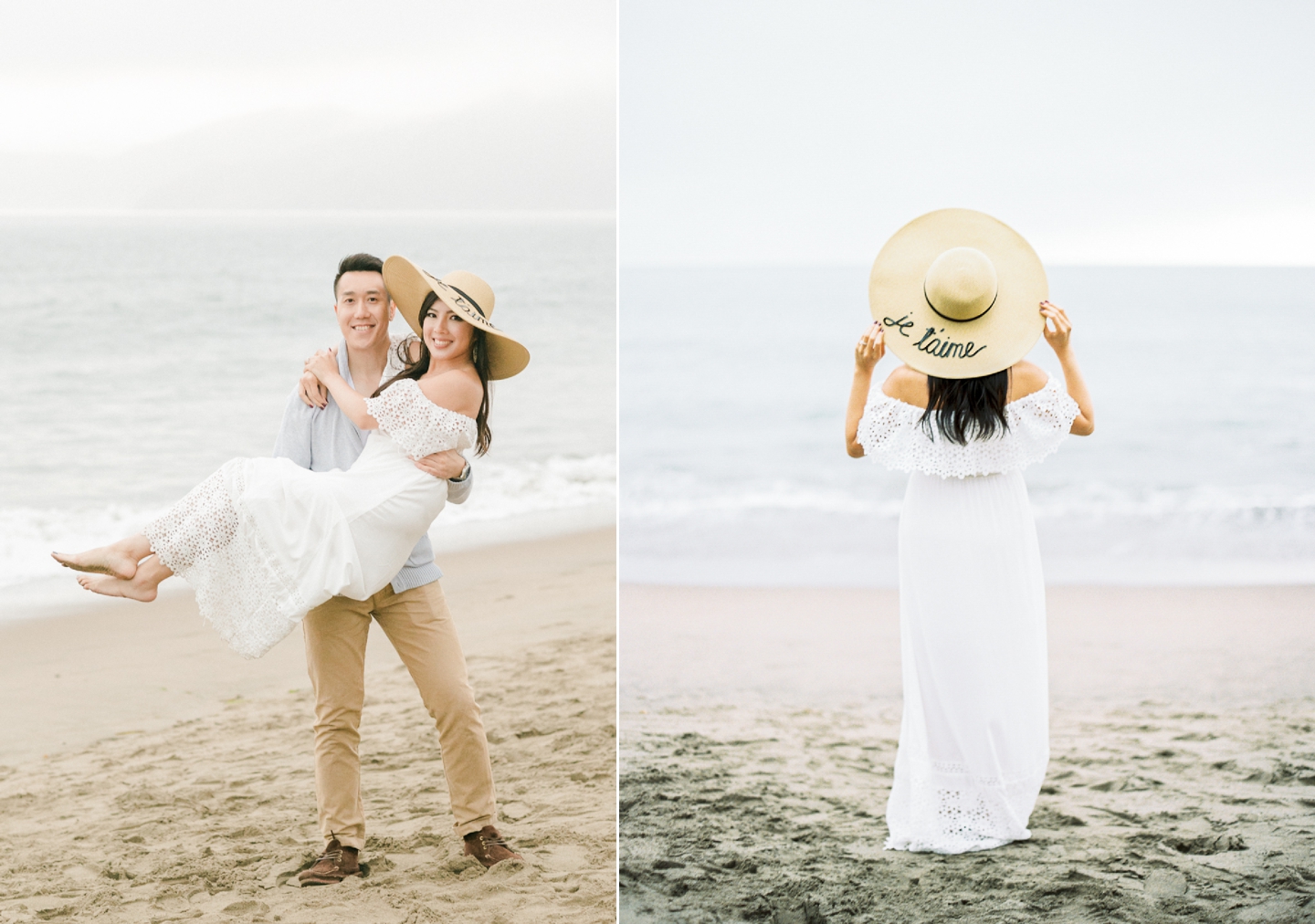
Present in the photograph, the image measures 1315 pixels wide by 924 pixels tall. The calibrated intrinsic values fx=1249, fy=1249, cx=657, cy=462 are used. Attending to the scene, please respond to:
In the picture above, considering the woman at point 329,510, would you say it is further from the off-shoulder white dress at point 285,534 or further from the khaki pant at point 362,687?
the khaki pant at point 362,687

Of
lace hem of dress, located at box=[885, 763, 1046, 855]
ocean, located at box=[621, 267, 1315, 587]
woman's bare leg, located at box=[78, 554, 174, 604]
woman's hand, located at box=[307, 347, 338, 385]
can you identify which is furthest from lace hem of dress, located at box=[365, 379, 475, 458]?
ocean, located at box=[621, 267, 1315, 587]

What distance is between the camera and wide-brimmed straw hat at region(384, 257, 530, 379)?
9.73 ft

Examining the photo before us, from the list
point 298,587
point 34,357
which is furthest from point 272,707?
point 34,357

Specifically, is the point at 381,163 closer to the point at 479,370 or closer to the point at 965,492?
the point at 479,370

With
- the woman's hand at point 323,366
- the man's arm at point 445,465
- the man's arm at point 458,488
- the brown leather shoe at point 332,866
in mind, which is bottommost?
the brown leather shoe at point 332,866

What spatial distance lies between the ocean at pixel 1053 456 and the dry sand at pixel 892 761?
141 cm

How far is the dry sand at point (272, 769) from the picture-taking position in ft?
10.8

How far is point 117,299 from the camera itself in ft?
29.1

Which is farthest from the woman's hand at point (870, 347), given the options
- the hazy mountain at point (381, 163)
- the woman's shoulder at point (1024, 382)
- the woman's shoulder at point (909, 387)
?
the hazy mountain at point (381, 163)

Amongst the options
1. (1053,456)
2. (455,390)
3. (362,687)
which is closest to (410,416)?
(455,390)

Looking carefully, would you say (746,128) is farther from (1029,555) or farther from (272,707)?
(1029,555)

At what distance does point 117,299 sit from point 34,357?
2.79 ft

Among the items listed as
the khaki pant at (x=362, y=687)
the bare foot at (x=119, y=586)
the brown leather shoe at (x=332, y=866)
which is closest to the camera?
the bare foot at (x=119, y=586)

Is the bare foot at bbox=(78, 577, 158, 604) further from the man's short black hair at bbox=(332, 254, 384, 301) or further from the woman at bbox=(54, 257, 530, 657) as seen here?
the man's short black hair at bbox=(332, 254, 384, 301)
